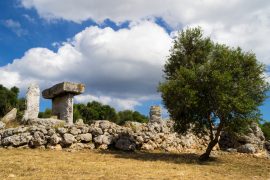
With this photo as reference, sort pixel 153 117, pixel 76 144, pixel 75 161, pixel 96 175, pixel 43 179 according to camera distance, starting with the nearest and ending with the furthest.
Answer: pixel 43 179 < pixel 96 175 < pixel 75 161 < pixel 76 144 < pixel 153 117

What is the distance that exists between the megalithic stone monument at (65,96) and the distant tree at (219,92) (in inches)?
300

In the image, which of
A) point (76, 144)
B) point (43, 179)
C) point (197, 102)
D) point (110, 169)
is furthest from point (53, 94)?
point (43, 179)

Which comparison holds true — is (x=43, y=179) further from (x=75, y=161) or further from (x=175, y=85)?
(x=175, y=85)

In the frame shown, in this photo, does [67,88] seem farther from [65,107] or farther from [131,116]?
[131,116]

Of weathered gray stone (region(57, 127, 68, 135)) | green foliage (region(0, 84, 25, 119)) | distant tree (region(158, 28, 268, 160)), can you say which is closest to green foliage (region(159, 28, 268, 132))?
distant tree (region(158, 28, 268, 160))

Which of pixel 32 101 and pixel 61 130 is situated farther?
pixel 32 101

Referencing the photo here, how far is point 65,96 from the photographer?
28141 millimetres

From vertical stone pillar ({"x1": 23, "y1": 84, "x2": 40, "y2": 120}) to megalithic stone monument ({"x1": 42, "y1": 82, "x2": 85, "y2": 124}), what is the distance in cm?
129

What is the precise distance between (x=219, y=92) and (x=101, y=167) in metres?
7.70

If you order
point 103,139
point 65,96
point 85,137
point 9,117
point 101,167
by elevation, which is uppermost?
point 65,96

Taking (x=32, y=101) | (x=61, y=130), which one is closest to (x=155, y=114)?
(x=61, y=130)

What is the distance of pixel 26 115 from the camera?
27.5m

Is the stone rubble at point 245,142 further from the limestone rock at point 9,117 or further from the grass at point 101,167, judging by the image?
the limestone rock at point 9,117

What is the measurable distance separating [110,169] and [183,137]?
515 inches
